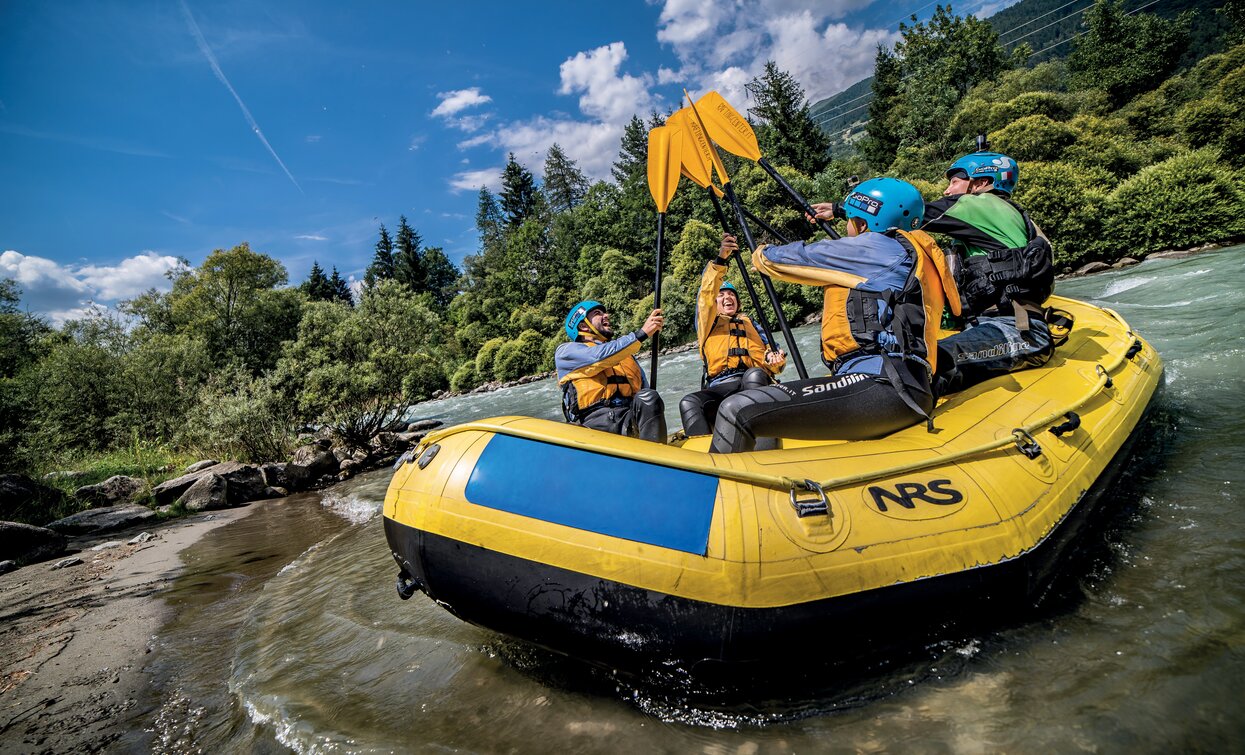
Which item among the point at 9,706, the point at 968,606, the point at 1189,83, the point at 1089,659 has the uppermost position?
the point at 1189,83

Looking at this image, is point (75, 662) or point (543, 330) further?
point (543, 330)

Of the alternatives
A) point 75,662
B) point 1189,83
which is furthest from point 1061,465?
point 1189,83

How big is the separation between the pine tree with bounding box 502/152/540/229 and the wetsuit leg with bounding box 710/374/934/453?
196 feet

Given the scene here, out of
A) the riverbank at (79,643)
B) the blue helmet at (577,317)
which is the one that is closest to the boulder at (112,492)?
the riverbank at (79,643)

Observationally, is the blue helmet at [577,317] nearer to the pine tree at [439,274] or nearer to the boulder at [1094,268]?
the boulder at [1094,268]

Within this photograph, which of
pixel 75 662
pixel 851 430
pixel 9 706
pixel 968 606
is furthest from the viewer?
pixel 75 662

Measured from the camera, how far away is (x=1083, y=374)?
11.3 ft

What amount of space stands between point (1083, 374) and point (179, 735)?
5.29 m

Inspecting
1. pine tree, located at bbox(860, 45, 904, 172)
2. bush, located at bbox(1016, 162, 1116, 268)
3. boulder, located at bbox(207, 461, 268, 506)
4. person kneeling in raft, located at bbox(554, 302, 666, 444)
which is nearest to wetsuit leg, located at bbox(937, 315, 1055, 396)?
person kneeling in raft, located at bbox(554, 302, 666, 444)

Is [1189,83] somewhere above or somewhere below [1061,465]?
above

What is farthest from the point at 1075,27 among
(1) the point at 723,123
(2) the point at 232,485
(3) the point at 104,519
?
(3) the point at 104,519

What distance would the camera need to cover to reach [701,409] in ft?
14.2

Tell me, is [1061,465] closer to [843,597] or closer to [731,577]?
[843,597]

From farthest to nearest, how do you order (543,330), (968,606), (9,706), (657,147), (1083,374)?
(543,330), (657,147), (1083,374), (9,706), (968,606)
